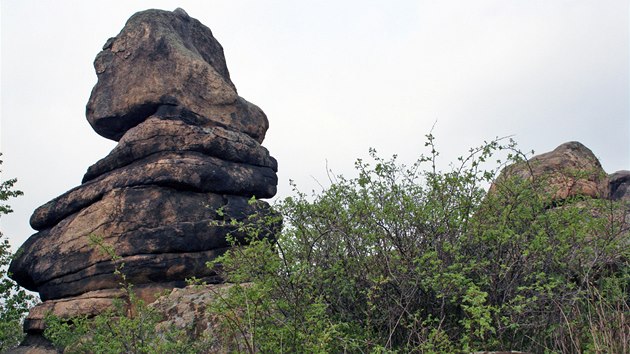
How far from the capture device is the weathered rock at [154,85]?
18.8 meters

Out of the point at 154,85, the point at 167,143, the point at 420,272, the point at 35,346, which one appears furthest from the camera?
the point at 154,85

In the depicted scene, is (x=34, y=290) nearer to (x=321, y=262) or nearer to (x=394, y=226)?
(x=321, y=262)

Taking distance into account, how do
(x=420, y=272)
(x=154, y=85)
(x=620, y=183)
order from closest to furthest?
(x=420, y=272) → (x=154, y=85) → (x=620, y=183)

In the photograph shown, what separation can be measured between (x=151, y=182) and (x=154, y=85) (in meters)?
3.89

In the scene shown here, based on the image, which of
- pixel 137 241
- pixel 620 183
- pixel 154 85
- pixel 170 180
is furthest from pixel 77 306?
pixel 620 183

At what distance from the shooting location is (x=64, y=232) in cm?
1733

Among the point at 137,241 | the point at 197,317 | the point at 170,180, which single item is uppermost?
the point at 170,180

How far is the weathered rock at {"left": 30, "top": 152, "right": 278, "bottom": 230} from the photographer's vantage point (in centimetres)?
1677

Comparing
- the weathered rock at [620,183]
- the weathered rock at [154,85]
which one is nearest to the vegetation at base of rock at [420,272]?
the weathered rock at [154,85]

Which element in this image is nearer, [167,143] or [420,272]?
[420,272]

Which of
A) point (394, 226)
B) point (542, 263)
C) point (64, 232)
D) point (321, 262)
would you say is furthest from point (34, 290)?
point (542, 263)

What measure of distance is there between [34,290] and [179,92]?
8418 mm

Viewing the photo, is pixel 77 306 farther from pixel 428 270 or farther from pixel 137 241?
pixel 428 270

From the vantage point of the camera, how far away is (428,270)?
8.40 meters
